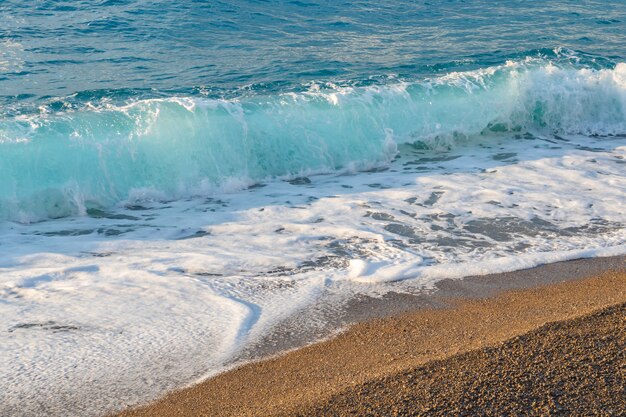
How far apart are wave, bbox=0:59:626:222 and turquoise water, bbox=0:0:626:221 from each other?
2 cm

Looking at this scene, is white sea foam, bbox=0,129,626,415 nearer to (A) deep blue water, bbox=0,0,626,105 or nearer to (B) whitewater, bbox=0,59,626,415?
(B) whitewater, bbox=0,59,626,415

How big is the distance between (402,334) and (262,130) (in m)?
5.00

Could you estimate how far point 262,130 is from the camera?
9.04 meters

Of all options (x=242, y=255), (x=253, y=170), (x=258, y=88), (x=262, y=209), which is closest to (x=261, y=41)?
(x=258, y=88)

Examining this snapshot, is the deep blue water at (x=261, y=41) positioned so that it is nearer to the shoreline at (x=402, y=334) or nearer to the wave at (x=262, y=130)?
the wave at (x=262, y=130)

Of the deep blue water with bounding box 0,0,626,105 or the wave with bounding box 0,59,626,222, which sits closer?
the wave with bounding box 0,59,626,222

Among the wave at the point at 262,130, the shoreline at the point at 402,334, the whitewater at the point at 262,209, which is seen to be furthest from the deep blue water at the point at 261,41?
the shoreline at the point at 402,334

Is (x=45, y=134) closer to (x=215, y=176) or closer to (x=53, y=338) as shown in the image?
(x=215, y=176)

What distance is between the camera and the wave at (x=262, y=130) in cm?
779

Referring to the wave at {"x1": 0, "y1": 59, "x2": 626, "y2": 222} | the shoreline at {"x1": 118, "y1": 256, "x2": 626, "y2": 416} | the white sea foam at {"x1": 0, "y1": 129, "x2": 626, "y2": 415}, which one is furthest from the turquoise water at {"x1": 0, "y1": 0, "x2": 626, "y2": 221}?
the shoreline at {"x1": 118, "y1": 256, "x2": 626, "y2": 416}

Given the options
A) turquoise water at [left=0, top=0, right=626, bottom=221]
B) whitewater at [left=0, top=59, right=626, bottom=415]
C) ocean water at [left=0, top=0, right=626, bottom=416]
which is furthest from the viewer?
turquoise water at [left=0, top=0, right=626, bottom=221]

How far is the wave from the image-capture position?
779cm

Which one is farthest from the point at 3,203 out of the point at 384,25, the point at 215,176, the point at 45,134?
the point at 384,25

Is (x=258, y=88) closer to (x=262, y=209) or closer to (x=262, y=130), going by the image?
(x=262, y=130)
